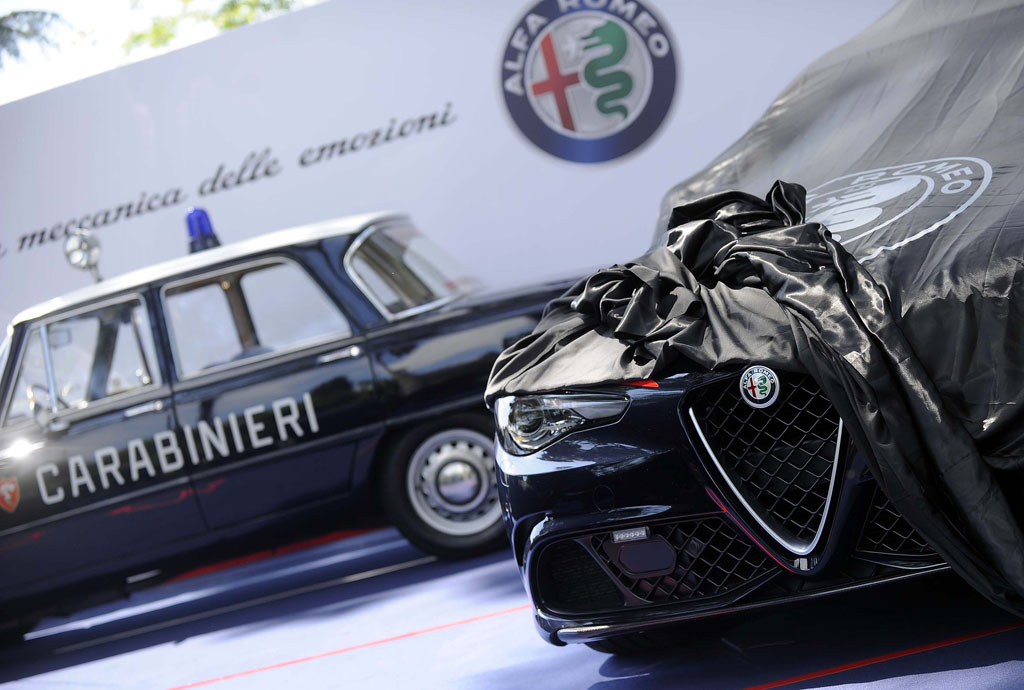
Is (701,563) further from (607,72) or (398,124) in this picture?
(398,124)

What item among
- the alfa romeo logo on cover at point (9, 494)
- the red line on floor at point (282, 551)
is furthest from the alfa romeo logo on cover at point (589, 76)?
the alfa romeo logo on cover at point (9, 494)

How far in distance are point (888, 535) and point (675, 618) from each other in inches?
22.0

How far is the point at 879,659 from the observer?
2775mm

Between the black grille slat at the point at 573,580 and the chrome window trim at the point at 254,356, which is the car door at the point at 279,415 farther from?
the black grille slat at the point at 573,580

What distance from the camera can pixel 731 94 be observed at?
725cm

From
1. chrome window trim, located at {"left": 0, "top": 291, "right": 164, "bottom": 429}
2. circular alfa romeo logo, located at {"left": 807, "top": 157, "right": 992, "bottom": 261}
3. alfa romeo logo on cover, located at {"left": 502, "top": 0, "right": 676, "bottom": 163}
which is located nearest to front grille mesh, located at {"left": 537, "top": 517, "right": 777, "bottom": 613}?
circular alfa romeo logo, located at {"left": 807, "top": 157, "right": 992, "bottom": 261}

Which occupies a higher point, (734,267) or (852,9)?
(852,9)

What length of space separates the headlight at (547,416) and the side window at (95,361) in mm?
2688

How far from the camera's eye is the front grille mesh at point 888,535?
2549 millimetres

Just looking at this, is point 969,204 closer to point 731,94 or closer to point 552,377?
point 552,377

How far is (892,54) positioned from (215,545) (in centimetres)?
351

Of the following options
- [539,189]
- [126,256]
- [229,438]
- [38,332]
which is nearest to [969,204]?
[229,438]

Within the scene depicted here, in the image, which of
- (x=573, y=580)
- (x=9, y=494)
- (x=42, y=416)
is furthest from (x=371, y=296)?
(x=573, y=580)

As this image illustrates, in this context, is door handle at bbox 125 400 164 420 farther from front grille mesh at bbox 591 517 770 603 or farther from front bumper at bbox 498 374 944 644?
front grille mesh at bbox 591 517 770 603
